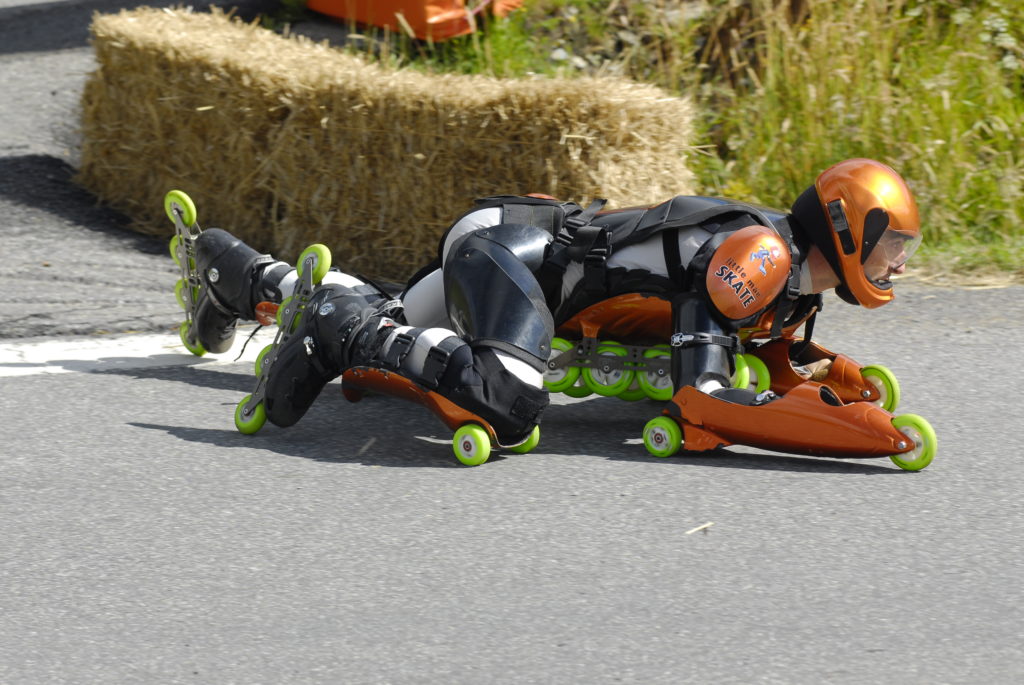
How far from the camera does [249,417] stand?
14.5 feet

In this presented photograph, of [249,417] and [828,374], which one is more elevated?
[828,374]

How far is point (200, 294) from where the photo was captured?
5160 millimetres

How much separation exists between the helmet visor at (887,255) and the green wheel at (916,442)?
0.46m

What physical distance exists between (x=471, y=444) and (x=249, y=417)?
78 cm

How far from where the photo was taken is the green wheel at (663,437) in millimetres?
4141

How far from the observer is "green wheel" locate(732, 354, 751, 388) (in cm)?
426

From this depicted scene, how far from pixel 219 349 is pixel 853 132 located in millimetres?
3720

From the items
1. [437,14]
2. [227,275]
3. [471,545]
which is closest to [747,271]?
[471,545]

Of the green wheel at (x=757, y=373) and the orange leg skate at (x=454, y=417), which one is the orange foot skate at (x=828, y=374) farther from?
the orange leg skate at (x=454, y=417)

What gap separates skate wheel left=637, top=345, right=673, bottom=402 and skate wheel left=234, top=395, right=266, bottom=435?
1.21 m

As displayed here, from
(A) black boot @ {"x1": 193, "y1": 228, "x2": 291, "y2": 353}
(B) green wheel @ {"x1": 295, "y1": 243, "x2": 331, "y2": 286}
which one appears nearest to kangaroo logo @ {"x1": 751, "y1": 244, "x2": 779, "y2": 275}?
(B) green wheel @ {"x1": 295, "y1": 243, "x2": 331, "y2": 286}

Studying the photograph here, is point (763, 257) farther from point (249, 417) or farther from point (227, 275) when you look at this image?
point (227, 275)

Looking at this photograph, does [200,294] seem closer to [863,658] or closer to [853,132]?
[863,658]

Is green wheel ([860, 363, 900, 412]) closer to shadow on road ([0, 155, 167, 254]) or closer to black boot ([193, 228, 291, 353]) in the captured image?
black boot ([193, 228, 291, 353])
